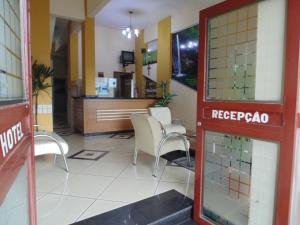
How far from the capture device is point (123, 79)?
825 centimetres

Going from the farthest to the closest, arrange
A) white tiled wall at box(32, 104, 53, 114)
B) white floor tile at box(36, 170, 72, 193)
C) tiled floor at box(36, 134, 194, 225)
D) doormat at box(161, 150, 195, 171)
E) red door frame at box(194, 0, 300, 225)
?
white tiled wall at box(32, 104, 53, 114) < doormat at box(161, 150, 195, 171) < white floor tile at box(36, 170, 72, 193) < tiled floor at box(36, 134, 194, 225) < red door frame at box(194, 0, 300, 225)

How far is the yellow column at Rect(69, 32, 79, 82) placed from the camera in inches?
286

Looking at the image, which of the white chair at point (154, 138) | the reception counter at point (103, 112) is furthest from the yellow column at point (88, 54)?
the white chair at point (154, 138)

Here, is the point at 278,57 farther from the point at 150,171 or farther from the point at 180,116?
the point at 180,116

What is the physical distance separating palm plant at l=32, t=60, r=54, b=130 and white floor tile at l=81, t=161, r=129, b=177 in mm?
1508

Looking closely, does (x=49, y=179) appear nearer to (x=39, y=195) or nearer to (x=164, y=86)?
(x=39, y=195)

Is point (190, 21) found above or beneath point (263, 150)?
above

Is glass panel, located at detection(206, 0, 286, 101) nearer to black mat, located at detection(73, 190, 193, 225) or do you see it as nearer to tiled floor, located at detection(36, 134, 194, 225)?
black mat, located at detection(73, 190, 193, 225)

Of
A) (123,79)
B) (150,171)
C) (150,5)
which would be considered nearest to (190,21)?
(150,5)

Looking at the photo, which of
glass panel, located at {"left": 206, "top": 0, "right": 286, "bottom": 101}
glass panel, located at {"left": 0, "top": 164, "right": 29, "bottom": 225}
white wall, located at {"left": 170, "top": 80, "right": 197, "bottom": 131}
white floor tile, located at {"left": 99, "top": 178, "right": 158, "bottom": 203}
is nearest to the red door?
glass panel, located at {"left": 0, "top": 164, "right": 29, "bottom": 225}

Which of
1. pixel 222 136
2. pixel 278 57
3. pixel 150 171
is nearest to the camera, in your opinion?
pixel 278 57

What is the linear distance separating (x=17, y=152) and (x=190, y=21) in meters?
5.58

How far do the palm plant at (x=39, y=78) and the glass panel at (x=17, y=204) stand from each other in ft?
9.73

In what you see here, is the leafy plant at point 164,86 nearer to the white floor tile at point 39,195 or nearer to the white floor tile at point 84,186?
the white floor tile at point 84,186
